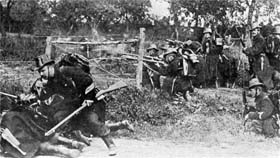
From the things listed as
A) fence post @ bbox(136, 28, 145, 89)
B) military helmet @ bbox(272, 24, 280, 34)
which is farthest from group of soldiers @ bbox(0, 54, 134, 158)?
military helmet @ bbox(272, 24, 280, 34)

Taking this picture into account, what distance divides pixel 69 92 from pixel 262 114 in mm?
3316

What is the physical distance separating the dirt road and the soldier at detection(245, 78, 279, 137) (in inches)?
14.7

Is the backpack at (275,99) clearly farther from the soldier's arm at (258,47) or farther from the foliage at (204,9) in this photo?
the foliage at (204,9)

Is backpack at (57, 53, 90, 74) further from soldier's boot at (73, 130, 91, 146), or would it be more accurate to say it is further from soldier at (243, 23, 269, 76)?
soldier at (243, 23, 269, 76)

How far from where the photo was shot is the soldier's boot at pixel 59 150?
195 inches

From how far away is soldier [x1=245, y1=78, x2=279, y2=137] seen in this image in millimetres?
6316

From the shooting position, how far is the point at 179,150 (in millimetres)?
A: 5555

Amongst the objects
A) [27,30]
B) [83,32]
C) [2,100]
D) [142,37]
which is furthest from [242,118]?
[27,30]

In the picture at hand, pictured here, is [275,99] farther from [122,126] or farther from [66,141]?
[66,141]

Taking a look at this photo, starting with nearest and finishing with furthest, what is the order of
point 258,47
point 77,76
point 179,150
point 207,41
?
point 77,76 → point 179,150 → point 258,47 → point 207,41

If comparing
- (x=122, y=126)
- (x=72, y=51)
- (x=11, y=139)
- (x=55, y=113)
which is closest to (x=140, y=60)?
(x=122, y=126)

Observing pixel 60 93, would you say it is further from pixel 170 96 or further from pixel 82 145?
pixel 170 96

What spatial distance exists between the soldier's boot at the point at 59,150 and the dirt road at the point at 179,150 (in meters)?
0.13

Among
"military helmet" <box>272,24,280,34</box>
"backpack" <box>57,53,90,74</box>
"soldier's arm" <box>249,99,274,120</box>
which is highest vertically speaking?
"military helmet" <box>272,24,280,34</box>
